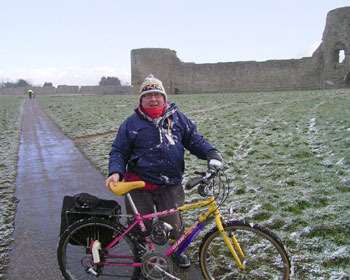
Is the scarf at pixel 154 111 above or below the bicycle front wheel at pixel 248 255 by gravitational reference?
above

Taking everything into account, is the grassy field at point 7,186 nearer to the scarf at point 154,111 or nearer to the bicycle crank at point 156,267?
the bicycle crank at point 156,267

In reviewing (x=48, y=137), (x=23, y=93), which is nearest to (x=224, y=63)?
(x=48, y=137)

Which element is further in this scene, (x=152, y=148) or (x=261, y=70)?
(x=261, y=70)

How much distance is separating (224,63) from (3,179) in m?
28.8

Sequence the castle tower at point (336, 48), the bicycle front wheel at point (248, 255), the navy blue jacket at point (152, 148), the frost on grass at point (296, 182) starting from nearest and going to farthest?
the bicycle front wheel at point (248, 255) → the navy blue jacket at point (152, 148) → the frost on grass at point (296, 182) → the castle tower at point (336, 48)

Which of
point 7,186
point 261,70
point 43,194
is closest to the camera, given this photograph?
point 43,194

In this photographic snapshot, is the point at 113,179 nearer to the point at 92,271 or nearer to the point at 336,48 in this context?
the point at 92,271

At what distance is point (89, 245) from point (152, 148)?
0.95 meters

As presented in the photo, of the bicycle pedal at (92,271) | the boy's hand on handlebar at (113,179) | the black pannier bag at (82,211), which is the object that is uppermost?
the boy's hand on handlebar at (113,179)

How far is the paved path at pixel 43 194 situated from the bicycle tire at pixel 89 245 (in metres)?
0.27

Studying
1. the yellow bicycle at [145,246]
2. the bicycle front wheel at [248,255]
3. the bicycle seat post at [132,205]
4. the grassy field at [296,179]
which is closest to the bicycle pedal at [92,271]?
the yellow bicycle at [145,246]

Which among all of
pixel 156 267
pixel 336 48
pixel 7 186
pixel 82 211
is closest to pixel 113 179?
pixel 82 211

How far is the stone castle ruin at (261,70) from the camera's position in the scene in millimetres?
26578

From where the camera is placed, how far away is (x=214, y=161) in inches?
100
